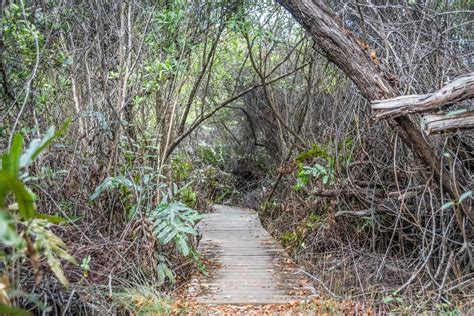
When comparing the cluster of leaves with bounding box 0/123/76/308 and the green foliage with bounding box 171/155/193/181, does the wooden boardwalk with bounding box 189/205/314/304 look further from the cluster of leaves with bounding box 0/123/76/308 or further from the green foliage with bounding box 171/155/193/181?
the cluster of leaves with bounding box 0/123/76/308

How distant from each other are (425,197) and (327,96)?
3595 mm

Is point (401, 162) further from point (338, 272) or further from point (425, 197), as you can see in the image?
point (338, 272)

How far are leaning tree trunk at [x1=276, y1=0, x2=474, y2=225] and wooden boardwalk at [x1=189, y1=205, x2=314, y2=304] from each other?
1.63 m

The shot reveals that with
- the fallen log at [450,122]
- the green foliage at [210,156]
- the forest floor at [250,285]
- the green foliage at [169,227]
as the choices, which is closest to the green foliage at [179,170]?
the forest floor at [250,285]

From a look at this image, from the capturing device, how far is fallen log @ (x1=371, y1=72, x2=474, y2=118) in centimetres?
297

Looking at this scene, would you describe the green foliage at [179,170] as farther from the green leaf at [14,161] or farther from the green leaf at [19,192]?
the green leaf at [19,192]

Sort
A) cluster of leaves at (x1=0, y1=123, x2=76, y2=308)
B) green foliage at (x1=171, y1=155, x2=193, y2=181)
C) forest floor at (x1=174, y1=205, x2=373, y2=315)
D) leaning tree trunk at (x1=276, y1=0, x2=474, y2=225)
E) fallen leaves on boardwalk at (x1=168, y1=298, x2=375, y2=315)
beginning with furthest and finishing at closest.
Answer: green foliage at (x1=171, y1=155, x2=193, y2=181), leaning tree trunk at (x1=276, y1=0, x2=474, y2=225), forest floor at (x1=174, y1=205, x2=373, y2=315), fallen leaves on boardwalk at (x1=168, y1=298, x2=375, y2=315), cluster of leaves at (x1=0, y1=123, x2=76, y2=308)

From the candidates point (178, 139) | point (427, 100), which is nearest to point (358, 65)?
point (427, 100)

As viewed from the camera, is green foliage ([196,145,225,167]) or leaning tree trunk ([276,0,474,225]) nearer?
leaning tree trunk ([276,0,474,225])

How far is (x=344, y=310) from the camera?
331 cm

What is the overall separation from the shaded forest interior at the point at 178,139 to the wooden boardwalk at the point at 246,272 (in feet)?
0.81

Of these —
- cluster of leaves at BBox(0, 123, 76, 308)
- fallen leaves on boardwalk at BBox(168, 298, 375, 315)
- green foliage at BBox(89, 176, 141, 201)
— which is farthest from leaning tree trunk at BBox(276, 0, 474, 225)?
cluster of leaves at BBox(0, 123, 76, 308)

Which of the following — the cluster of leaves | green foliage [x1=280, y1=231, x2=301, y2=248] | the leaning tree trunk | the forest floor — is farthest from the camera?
green foliage [x1=280, y1=231, x2=301, y2=248]

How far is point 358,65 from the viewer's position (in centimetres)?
390
